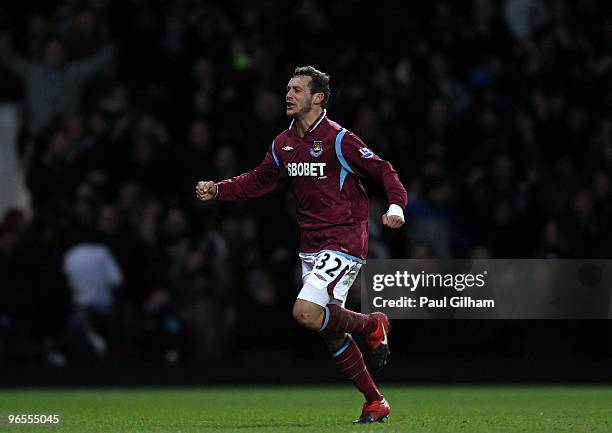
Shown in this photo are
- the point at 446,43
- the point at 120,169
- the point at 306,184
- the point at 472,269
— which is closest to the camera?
the point at 306,184

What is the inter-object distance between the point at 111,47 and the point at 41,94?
1.01 meters

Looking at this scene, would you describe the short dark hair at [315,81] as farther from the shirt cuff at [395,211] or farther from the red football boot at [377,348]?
the red football boot at [377,348]

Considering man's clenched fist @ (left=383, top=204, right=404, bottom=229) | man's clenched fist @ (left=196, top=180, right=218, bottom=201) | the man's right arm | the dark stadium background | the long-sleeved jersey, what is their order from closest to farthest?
man's clenched fist @ (left=383, top=204, right=404, bottom=229), the long-sleeved jersey, man's clenched fist @ (left=196, top=180, right=218, bottom=201), the man's right arm, the dark stadium background

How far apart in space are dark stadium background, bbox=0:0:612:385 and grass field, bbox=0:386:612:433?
0.54 meters

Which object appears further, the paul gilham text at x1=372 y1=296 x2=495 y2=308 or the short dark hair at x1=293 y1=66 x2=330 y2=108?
the paul gilham text at x1=372 y1=296 x2=495 y2=308

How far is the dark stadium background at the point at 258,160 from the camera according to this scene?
49.4ft

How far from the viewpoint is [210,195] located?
9766mm

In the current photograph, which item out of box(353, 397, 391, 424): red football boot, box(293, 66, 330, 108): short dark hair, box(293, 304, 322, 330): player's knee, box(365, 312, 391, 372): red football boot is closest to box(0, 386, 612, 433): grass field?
box(353, 397, 391, 424): red football boot

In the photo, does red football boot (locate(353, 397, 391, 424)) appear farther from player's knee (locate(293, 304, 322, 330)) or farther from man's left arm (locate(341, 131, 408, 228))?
man's left arm (locate(341, 131, 408, 228))

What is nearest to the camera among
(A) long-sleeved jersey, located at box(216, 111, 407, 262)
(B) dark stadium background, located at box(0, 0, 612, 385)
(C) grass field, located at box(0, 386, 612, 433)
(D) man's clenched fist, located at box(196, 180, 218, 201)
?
(C) grass field, located at box(0, 386, 612, 433)

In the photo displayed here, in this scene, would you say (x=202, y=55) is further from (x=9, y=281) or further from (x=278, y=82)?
(x=9, y=281)

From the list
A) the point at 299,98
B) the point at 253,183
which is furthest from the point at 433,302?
the point at 299,98

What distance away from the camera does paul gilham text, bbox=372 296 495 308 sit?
552 inches

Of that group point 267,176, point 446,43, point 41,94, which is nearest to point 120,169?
point 41,94
